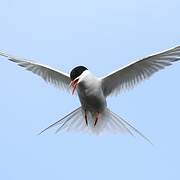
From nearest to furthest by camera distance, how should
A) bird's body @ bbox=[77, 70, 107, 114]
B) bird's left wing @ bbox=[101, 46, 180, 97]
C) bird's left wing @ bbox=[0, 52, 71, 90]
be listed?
bird's left wing @ bbox=[101, 46, 180, 97], bird's body @ bbox=[77, 70, 107, 114], bird's left wing @ bbox=[0, 52, 71, 90]

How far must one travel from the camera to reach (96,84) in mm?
12688

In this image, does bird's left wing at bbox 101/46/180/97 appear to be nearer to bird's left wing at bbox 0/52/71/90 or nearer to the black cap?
the black cap

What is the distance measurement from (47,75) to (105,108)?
3.32ft

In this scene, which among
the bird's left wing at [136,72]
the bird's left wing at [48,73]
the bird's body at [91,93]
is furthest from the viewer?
the bird's left wing at [48,73]

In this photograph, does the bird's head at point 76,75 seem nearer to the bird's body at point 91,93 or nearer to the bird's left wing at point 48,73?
the bird's body at point 91,93

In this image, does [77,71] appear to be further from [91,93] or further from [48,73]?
[48,73]

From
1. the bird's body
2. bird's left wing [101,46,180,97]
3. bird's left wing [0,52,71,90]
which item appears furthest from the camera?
bird's left wing [0,52,71,90]

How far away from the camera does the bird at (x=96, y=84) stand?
1256 cm

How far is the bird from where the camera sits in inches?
495

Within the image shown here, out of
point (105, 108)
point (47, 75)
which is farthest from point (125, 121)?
point (47, 75)

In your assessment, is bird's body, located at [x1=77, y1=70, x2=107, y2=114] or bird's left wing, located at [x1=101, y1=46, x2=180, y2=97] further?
bird's body, located at [x1=77, y1=70, x2=107, y2=114]

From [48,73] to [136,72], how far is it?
4.18ft

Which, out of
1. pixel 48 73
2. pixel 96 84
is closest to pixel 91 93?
pixel 96 84

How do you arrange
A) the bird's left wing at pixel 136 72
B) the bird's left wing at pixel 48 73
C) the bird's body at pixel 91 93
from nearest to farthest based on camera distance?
the bird's left wing at pixel 136 72
the bird's body at pixel 91 93
the bird's left wing at pixel 48 73
